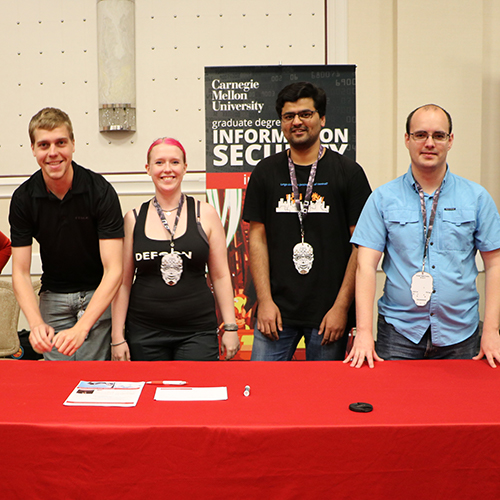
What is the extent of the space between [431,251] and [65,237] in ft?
4.51

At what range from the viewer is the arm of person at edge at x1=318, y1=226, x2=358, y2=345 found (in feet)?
6.76

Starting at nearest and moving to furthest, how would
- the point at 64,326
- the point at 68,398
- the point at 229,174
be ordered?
1. the point at 68,398
2. the point at 64,326
3. the point at 229,174

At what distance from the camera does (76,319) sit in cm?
213

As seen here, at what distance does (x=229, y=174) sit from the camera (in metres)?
3.10

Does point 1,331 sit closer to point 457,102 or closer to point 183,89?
point 183,89

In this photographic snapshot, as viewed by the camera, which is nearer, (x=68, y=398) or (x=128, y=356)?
(x=68, y=398)

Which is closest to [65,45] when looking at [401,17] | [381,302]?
[401,17]

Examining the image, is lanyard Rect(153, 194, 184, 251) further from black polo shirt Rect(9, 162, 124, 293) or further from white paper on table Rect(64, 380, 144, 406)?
white paper on table Rect(64, 380, 144, 406)

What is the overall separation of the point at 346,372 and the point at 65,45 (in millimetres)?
3516

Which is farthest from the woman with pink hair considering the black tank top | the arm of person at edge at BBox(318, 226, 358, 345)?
the arm of person at edge at BBox(318, 226, 358, 345)

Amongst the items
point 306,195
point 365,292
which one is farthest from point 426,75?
point 365,292

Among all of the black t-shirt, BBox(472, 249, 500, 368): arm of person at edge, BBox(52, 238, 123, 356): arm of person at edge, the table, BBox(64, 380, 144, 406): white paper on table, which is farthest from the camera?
the black t-shirt

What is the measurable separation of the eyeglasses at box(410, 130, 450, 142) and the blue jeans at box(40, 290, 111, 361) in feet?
4.46

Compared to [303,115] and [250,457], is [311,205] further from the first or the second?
[250,457]
